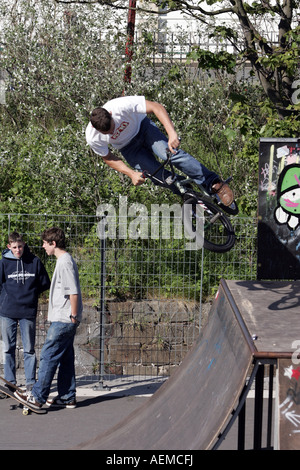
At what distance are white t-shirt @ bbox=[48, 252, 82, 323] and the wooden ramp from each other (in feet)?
5.13

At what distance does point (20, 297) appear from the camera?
23.4ft

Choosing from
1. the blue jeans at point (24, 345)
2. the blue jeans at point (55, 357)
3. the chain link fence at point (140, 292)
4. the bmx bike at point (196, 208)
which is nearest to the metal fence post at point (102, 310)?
the chain link fence at point (140, 292)

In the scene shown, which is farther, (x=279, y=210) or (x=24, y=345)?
(x=24, y=345)

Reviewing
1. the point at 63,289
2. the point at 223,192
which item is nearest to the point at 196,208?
the point at 223,192

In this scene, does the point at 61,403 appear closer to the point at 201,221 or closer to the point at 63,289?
the point at 63,289

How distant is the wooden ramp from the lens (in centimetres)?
400

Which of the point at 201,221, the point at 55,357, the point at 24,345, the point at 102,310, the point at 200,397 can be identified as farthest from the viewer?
the point at 102,310

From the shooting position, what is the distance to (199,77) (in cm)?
1230

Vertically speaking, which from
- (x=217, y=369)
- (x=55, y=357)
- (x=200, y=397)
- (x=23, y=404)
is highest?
(x=217, y=369)

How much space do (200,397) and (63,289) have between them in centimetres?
256

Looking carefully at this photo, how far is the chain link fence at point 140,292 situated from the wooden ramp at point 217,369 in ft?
7.46

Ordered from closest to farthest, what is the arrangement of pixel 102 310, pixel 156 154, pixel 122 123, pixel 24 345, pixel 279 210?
pixel 122 123 → pixel 156 154 → pixel 279 210 → pixel 24 345 → pixel 102 310
